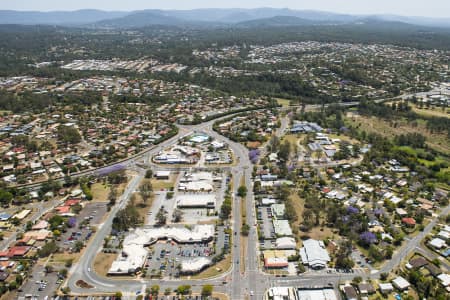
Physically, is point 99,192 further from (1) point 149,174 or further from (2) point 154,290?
(2) point 154,290

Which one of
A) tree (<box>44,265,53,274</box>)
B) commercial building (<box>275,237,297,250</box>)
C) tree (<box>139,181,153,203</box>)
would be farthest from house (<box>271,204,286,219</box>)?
tree (<box>44,265,53,274</box>)

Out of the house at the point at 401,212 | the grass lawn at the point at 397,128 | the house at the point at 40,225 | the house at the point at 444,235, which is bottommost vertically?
the house at the point at 444,235

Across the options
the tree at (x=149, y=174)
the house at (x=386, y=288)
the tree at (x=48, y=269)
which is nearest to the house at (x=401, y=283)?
the house at (x=386, y=288)

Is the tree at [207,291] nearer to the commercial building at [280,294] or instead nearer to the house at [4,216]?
the commercial building at [280,294]

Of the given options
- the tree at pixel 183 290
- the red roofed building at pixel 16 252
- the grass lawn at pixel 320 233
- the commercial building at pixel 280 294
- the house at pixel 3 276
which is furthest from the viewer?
the grass lawn at pixel 320 233

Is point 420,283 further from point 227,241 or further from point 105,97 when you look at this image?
point 105,97
